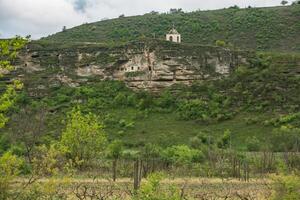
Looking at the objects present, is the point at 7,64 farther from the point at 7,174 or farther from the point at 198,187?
the point at 198,187

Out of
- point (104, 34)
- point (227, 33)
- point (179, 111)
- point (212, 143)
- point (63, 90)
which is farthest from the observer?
point (104, 34)

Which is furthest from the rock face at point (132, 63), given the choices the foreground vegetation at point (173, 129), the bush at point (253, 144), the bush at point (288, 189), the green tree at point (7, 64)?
the green tree at point (7, 64)

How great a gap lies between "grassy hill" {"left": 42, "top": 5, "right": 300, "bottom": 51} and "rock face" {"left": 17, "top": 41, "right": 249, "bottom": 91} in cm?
1155

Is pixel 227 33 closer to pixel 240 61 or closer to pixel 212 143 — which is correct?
pixel 240 61

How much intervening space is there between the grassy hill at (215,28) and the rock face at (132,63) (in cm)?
1155

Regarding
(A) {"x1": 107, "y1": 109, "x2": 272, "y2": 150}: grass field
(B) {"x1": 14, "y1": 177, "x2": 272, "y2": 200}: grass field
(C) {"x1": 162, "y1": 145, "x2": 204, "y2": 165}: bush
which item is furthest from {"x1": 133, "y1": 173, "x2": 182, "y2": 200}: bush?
(A) {"x1": 107, "y1": 109, "x2": 272, "y2": 150}: grass field

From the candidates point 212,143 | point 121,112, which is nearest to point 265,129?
point 212,143

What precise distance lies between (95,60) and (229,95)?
61.9ft

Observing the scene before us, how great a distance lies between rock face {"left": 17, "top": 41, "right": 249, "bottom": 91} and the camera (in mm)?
73125

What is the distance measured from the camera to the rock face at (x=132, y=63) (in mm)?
73125

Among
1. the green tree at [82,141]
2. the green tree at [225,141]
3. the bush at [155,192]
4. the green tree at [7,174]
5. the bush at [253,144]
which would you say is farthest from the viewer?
the green tree at [225,141]

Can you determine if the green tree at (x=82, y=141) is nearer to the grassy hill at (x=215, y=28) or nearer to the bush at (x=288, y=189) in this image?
the bush at (x=288, y=189)

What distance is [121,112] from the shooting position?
6806cm

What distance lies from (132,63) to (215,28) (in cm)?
2844
